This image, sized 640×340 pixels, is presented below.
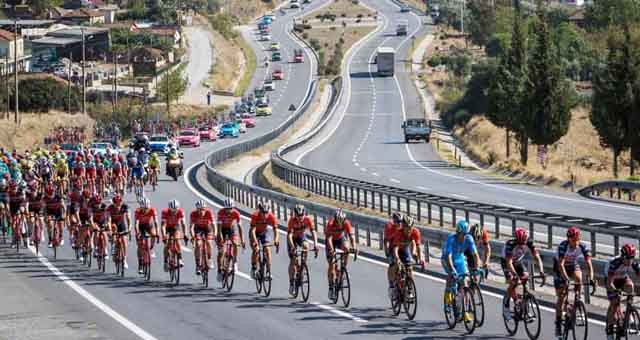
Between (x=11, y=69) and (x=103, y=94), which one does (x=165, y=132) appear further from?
(x=11, y=69)

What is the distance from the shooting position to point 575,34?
490 feet

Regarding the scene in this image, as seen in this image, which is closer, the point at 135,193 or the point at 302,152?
the point at 135,193

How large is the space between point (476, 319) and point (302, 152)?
203 feet

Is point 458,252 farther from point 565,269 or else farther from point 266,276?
point 266,276

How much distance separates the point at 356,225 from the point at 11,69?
11060 centimetres

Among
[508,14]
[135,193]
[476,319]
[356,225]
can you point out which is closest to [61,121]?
[135,193]

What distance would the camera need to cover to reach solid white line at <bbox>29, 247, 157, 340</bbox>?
18.9 m

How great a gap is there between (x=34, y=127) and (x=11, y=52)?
4813 cm

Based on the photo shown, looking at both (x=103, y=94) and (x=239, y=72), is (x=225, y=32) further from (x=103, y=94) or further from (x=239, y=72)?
(x=103, y=94)

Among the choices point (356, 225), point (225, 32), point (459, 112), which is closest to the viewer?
point (356, 225)

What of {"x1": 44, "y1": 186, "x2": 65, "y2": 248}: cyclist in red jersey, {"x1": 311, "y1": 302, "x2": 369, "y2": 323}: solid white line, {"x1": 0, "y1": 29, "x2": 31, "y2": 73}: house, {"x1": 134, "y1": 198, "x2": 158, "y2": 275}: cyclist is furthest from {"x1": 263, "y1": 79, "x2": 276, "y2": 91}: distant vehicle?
{"x1": 311, "y1": 302, "x2": 369, "y2": 323}: solid white line

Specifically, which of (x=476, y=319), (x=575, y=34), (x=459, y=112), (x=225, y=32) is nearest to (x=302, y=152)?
(x=459, y=112)

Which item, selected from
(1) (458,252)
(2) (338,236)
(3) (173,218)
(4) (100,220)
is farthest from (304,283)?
(4) (100,220)

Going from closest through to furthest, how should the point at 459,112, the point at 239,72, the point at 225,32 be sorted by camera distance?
the point at 459,112, the point at 239,72, the point at 225,32
